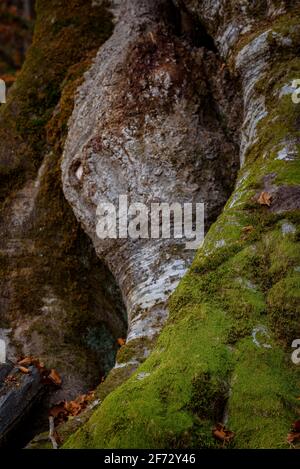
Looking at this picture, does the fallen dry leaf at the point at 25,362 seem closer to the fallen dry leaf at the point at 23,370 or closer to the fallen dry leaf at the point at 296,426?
the fallen dry leaf at the point at 23,370

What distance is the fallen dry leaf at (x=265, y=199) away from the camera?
385cm

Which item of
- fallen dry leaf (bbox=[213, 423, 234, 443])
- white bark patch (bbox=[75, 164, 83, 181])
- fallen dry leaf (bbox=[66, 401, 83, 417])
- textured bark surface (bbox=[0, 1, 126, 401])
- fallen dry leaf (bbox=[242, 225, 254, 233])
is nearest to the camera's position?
fallen dry leaf (bbox=[213, 423, 234, 443])

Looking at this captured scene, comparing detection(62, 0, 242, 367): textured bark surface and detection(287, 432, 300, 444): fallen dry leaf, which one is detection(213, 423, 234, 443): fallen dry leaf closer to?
detection(287, 432, 300, 444): fallen dry leaf

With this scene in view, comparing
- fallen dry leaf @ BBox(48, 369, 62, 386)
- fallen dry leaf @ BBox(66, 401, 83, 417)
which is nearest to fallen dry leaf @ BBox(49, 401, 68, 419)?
fallen dry leaf @ BBox(66, 401, 83, 417)

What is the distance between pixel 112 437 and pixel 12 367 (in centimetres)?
226

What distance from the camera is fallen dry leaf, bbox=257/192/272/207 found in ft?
12.6

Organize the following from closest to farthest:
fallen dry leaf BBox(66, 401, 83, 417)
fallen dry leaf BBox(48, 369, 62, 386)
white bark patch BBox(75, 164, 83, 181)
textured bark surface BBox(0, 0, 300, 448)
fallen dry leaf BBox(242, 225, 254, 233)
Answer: textured bark surface BBox(0, 0, 300, 448) < fallen dry leaf BBox(242, 225, 254, 233) < fallen dry leaf BBox(66, 401, 83, 417) < fallen dry leaf BBox(48, 369, 62, 386) < white bark patch BBox(75, 164, 83, 181)

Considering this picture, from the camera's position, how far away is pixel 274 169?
4.11m

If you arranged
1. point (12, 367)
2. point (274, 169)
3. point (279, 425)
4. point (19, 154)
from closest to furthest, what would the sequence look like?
1. point (279, 425)
2. point (274, 169)
3. point (12, 367)
4. point (19, 154)

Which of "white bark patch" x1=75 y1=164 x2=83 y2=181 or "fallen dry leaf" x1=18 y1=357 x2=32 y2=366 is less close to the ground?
"white bark patch" x1=75 y1=164 x2=83 y2=181

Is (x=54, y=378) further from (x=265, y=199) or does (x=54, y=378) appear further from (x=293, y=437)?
(x=293, y=437)

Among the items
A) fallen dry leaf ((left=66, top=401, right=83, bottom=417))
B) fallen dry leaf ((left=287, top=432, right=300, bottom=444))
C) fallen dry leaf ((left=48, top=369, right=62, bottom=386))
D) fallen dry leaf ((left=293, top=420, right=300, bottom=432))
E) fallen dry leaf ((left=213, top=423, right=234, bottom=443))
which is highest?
fallen dry leaf ((left=293, top=420, right=300, bottom=432))

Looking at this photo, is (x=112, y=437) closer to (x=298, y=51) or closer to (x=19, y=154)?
(x=298, y=51)
